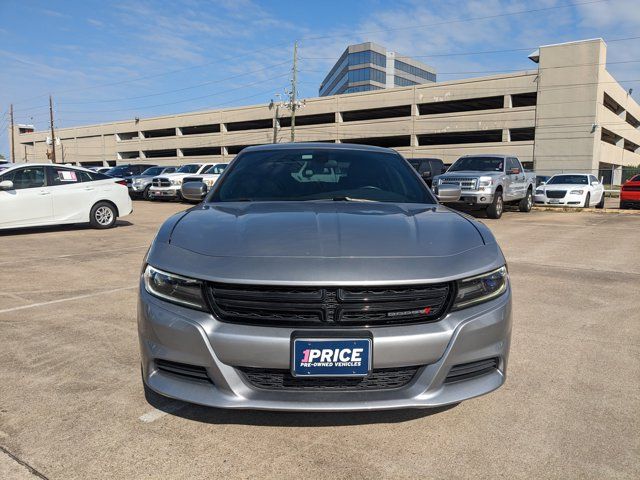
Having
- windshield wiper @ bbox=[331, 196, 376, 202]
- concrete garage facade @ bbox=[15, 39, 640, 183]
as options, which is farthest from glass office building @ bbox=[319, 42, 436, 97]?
windshield wiper @ bbox=[331, 196, 376, 202]

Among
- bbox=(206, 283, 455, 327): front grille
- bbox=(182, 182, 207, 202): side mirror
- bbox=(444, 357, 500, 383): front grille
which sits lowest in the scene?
bbox=(444, 357, 500, 383): front grille

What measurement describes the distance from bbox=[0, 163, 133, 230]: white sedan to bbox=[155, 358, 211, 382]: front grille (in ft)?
31.9

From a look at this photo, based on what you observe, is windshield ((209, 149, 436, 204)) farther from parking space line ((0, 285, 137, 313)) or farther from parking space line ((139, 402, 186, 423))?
parking space line ((0, 285, 137, 313))

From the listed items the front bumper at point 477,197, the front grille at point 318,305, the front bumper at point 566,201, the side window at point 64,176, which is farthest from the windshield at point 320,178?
the front bumper at point 566,201

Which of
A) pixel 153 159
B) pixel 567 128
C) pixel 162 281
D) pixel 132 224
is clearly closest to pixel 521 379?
pixel 162 281

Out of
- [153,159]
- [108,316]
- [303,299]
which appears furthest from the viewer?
[153,159]

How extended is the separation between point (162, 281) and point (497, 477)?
1802 millimetres

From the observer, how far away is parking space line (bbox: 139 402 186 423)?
2709 mm

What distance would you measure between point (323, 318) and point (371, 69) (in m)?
92.2

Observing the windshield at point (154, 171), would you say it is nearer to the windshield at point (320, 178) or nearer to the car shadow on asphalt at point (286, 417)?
the windshield at point (320, 178)

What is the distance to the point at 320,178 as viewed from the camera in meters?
3.84

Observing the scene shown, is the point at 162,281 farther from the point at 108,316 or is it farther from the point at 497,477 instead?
the point at 108,316

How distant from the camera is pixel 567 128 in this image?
46.0 metres

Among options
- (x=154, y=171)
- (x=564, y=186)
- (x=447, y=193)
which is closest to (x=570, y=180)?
(x=564, y=186)
